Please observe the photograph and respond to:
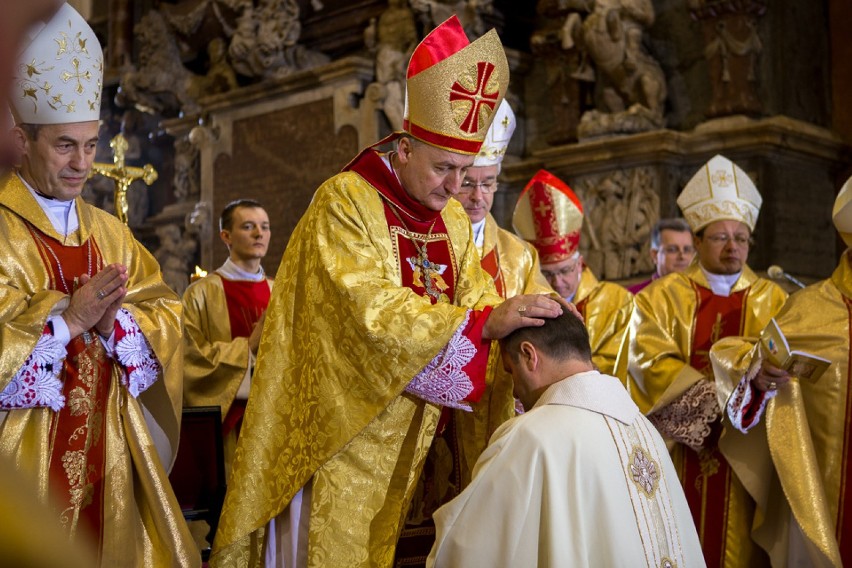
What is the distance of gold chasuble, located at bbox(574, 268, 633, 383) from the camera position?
5289mm

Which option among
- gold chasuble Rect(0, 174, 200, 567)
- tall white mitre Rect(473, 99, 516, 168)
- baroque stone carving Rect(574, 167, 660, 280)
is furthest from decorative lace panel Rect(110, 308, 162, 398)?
baroque stone carving Rect(574, 167, 660, 280)

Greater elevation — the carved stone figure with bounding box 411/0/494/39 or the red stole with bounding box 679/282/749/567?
the carved stone figure with bounding box 411/0/494/39

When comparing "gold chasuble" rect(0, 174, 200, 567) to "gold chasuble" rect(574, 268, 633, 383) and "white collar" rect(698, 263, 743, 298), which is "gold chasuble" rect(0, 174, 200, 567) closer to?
"gold chasuble" rect(574, 268, 633, 383)

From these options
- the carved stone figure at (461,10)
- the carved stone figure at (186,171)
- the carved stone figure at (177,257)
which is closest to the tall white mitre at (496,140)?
the carved stone figure at (461,10)

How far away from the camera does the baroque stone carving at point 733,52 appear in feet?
25.7

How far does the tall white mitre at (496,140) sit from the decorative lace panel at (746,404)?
1.39m

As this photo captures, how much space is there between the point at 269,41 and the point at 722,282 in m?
6.43

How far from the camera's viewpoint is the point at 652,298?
5277 mm

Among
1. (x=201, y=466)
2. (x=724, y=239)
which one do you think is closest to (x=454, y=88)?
(x=201, y=466)

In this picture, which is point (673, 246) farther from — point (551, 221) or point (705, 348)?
point (705, 348)

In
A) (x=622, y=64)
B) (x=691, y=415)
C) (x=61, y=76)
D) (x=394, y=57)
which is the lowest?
(x=691, y=415)

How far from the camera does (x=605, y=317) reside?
5.40m

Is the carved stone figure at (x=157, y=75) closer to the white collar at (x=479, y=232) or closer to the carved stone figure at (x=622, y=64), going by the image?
the carved stone figure at (x=622, y=64)

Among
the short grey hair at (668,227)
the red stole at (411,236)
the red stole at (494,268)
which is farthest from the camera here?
the short grey hair at (668,227)
